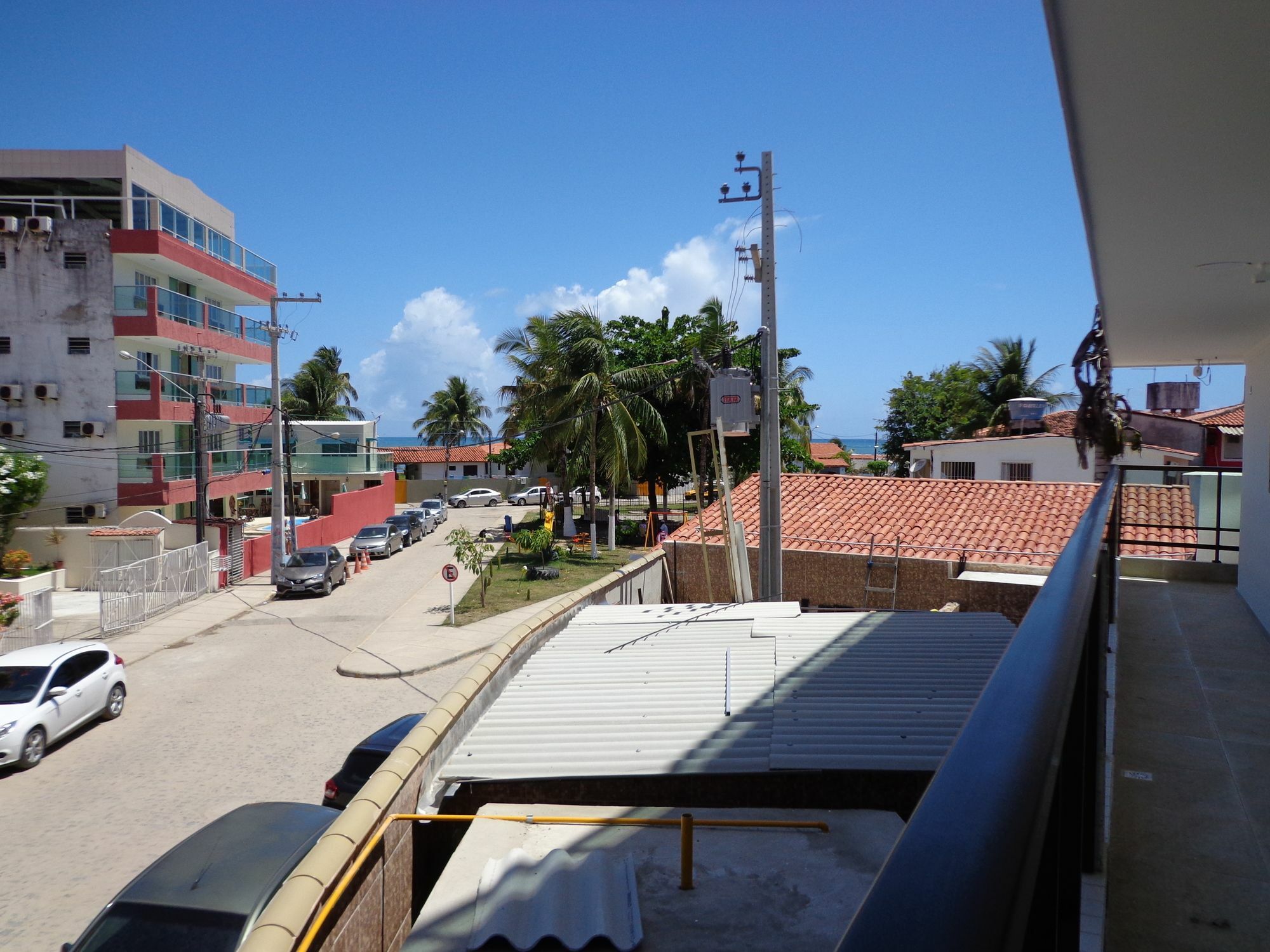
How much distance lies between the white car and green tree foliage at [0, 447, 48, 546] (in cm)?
1307

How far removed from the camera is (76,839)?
1008 cm

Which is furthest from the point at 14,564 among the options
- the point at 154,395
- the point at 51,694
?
the point at 51,694

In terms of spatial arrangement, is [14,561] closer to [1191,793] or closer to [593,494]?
[593,494]

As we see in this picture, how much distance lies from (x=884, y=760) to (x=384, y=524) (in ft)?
110

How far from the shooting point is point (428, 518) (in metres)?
45.2

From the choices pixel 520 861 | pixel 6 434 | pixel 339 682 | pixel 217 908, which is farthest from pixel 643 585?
pixel 6 434

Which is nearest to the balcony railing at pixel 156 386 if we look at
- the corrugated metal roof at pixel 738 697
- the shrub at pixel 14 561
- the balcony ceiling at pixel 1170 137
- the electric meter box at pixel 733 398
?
the shrub at pixel 14 561

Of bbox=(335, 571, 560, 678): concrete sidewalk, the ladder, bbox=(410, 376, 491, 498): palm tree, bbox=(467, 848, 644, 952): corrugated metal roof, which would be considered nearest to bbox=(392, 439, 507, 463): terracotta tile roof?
bbox=(410, 376, 491, 498): palm tree

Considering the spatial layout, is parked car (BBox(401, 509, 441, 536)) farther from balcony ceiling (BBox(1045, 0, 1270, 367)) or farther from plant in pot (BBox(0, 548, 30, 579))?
balcony ceiling (BBox(1045, 0, 1270, 367))

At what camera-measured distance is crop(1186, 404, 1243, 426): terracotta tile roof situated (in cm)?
2077

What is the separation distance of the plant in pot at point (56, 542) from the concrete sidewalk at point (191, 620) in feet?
13.9

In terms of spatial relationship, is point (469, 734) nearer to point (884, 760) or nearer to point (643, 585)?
point (884, 760)

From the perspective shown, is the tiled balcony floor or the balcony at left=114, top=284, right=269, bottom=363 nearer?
the tiled balcony floor

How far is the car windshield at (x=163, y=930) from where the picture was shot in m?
6.12
